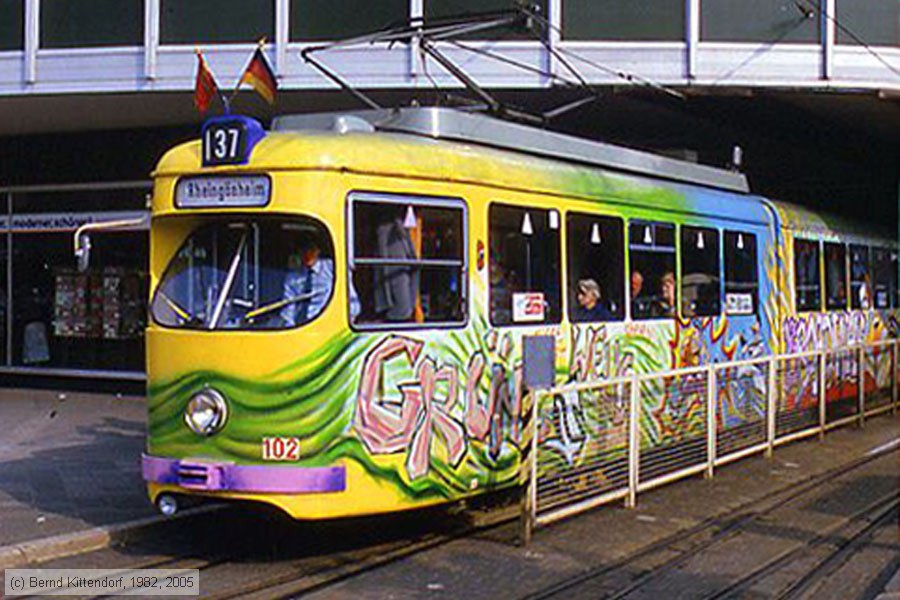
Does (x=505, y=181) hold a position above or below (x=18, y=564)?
above

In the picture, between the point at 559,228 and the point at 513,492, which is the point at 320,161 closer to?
the point at 559,228

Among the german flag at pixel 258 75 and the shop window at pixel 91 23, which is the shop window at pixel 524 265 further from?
the shop window at pixel 91 23

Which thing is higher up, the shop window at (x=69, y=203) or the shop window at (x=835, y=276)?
the shop window at (x=69, y=203)

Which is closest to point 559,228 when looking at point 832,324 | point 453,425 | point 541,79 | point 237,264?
point 453,425

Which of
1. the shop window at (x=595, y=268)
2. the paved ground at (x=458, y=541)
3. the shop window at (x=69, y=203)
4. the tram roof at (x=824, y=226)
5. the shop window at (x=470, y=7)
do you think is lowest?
the paved ground at (x=458, y=541)

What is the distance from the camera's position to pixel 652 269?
1201 cm

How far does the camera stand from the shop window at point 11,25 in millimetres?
17750

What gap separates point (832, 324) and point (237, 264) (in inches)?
418

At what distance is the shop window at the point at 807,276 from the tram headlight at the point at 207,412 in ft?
30.7

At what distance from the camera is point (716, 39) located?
16.6 m

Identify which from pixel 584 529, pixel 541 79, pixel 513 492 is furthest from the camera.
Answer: pixel 541 79

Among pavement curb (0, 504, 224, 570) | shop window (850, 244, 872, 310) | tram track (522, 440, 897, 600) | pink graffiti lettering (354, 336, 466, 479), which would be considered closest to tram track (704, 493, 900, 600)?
tram track (522, 440, 897, 600)

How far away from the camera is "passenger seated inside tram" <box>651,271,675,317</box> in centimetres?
1209

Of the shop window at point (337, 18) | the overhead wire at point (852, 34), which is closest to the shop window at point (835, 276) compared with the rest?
the overhead wire at point (852, 34)
